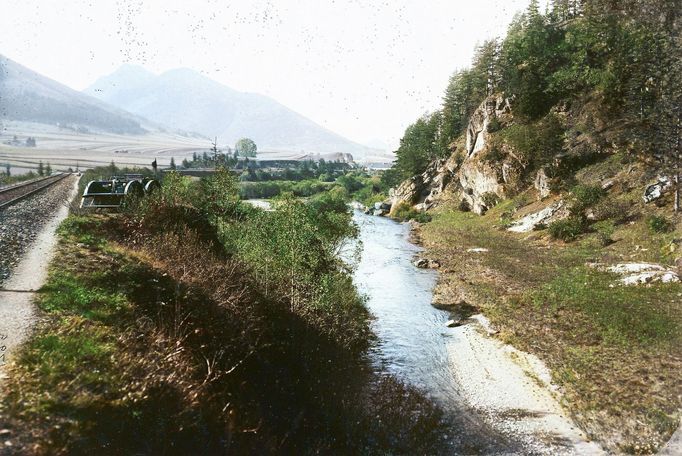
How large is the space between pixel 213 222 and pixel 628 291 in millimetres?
30010

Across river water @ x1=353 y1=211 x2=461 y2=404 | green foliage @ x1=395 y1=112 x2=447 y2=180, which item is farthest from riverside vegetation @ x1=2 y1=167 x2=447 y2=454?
green foliage @ x1=395 y1=112 x2=447 y2=180

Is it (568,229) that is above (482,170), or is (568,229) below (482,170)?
below

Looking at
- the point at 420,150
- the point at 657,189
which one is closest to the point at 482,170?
the point at 657,189

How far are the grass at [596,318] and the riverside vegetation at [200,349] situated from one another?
22.5ft

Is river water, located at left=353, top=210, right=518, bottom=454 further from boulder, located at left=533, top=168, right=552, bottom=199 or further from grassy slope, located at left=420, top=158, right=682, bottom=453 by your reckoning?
boulder, located at left=533, top=168, right=552, bottom=199

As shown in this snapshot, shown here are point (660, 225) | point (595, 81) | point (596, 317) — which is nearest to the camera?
point (596, 317)

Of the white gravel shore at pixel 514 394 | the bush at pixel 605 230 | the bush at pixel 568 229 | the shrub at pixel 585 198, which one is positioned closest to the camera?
the white gravel shore at pixel 514 394

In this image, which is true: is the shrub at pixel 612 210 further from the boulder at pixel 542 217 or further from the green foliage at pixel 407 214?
the green foliage at pixel 407 214

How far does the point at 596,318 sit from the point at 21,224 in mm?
32950

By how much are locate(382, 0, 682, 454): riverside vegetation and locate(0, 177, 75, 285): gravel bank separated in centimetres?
2430

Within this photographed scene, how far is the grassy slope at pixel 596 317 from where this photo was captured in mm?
17453

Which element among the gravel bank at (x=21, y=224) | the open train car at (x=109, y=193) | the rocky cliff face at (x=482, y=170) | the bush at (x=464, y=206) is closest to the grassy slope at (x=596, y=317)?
the rocky cliff face at (x=482, y=170)

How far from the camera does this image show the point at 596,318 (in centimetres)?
2516

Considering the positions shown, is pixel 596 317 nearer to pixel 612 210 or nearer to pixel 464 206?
pixel 612 210
